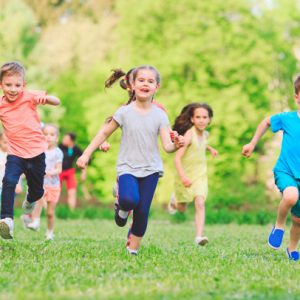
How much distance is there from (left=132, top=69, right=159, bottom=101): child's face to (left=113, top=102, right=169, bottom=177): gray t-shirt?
0.21m

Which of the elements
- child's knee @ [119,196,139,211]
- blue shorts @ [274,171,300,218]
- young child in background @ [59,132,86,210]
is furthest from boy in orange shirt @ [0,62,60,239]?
young child in background @ [59,132,86,210]

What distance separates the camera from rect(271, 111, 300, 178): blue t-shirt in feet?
25.2

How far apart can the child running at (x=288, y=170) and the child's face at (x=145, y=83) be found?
1.20 m

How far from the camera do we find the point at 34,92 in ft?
28.3

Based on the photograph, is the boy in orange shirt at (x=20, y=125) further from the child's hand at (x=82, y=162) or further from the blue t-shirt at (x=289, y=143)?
the blue t-shirt at (x=289, y=143)

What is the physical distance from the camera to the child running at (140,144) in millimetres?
7758

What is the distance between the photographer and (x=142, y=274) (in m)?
6.21

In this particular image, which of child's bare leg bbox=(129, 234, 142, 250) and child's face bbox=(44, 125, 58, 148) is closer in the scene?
child's bare leg bbox=(129, 234, 142, 250)

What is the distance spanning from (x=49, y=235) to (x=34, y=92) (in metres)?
3.57

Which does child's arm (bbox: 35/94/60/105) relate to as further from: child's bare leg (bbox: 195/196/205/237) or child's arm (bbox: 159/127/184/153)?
child's bare leg (bbox: 195/196/205/237)

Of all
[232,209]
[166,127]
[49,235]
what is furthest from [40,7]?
[166,127]

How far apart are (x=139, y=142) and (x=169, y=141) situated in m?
0.33

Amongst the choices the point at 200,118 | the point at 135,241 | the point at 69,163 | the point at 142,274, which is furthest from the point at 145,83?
the point at 69,163

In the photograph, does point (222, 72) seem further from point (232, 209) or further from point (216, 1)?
point (232, 209)
